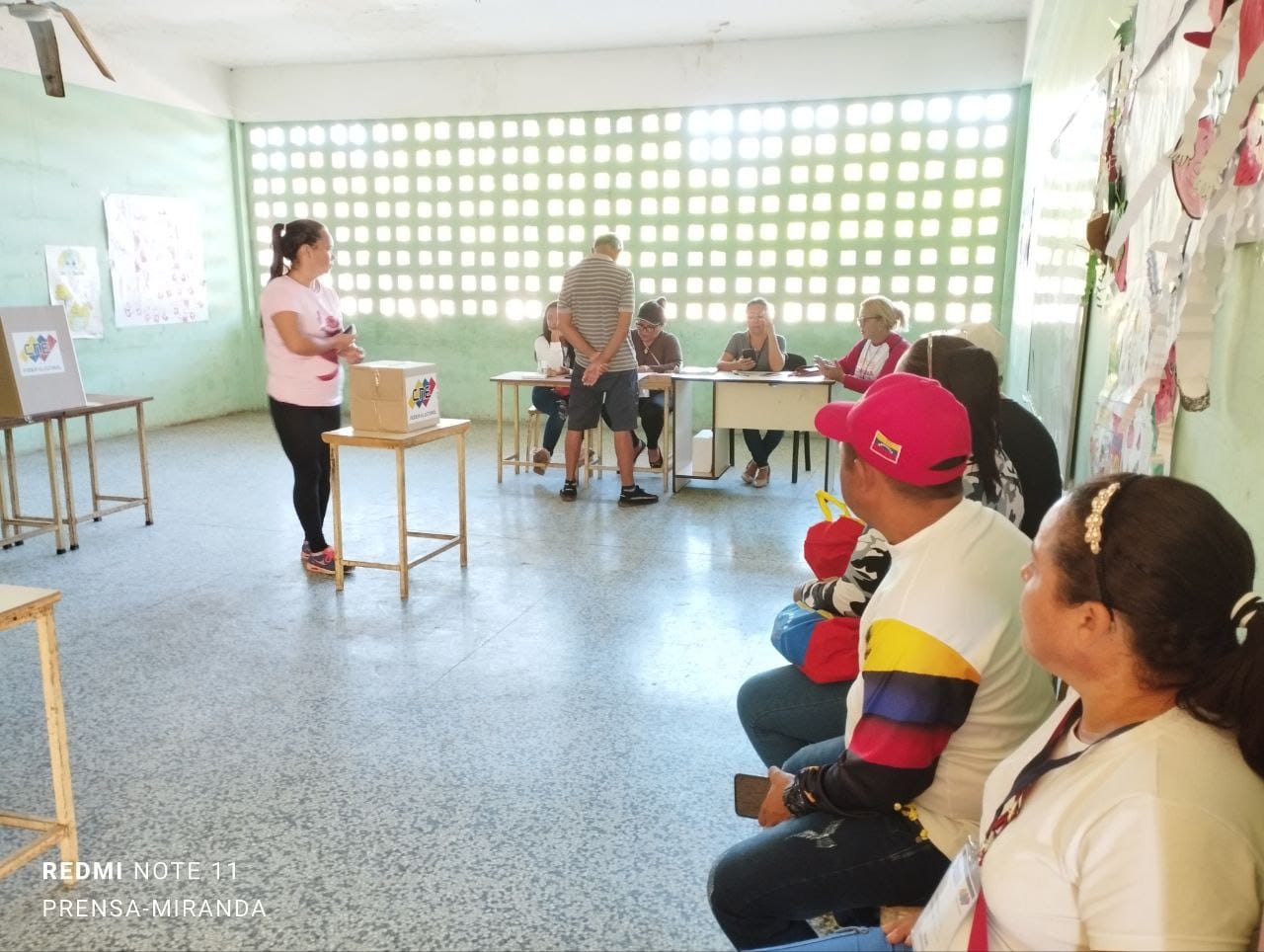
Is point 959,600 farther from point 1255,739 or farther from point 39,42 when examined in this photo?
point 39,42

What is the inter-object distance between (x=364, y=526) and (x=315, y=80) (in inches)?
218

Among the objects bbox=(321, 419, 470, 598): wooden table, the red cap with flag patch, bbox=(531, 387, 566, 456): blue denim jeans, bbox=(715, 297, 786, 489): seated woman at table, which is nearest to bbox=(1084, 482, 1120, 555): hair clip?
the red cap with flag patch

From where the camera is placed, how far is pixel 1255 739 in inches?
31.7

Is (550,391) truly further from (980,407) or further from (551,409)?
(980,407)

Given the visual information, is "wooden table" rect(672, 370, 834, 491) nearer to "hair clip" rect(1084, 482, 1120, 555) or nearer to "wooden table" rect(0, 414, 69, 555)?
"wooden table" rect(0, 414, 69, 555)

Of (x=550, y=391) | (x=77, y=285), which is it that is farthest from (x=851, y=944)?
(x=77, y=285)

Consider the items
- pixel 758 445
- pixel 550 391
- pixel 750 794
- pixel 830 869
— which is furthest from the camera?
pixel 550 391

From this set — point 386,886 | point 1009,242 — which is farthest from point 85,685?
point 1009,242

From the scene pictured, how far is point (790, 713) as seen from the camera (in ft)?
6.20

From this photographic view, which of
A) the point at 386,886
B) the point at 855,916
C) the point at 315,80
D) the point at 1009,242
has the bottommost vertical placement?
the point at 386,886

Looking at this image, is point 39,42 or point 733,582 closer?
point 39,42

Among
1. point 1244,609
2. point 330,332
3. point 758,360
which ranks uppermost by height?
point 330,332

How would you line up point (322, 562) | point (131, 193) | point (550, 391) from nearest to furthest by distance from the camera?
point (322, 562)
point (550, 391)
point (131, 193)

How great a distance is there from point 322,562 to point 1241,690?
3.89m
